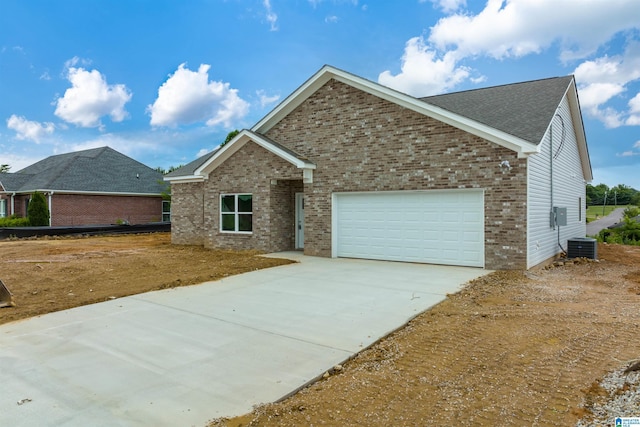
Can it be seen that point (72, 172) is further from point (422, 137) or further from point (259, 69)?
point (422, 137)

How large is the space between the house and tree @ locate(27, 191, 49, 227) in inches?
600

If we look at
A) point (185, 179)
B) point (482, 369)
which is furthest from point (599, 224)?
point (482, 369)

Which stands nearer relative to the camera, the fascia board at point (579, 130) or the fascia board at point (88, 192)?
the fascia board at point (579, 130)

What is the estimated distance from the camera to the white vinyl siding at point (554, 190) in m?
10.8

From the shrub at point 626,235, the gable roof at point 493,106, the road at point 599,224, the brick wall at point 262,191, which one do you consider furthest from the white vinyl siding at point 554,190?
the road at point 599,224

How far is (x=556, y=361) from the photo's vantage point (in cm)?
436

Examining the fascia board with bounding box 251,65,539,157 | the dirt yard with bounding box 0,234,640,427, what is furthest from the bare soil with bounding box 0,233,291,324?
the fascia board with bounding box 251,65,539,157

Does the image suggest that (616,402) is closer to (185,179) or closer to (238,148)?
(238,148)

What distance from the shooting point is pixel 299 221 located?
15398 mm

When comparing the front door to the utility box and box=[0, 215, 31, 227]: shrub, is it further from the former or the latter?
box=[0, 215, 31, 227]: shrub

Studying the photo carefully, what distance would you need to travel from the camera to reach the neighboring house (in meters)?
26.5

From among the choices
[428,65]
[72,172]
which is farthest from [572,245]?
[72,172]

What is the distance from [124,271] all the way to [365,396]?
9.22 metres

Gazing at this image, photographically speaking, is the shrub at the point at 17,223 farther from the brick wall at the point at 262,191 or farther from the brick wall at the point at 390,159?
the brick wall at the point at 390,159
